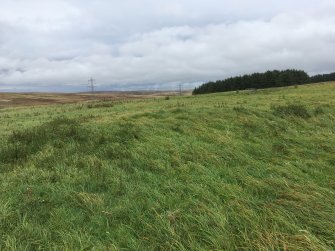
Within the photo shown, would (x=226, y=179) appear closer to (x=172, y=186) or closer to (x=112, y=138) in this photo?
(x=172, y=186)

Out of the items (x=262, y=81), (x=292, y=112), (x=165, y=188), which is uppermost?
(x=262, y=81)

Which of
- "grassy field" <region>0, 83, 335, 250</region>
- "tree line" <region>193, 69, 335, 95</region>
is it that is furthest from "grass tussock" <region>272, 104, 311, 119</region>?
"tree line" <region>193, 69, 335, 95</region>

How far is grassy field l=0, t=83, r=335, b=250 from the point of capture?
17.7 ft

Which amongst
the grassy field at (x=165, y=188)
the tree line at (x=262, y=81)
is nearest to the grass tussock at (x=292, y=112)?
the grassy field at (x=165, y=188)

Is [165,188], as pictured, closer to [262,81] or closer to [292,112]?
[292,112]

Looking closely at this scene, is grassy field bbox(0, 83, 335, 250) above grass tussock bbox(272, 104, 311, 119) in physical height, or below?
below

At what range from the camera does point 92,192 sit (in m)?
7.34

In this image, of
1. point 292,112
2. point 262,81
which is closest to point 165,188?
point 292,112

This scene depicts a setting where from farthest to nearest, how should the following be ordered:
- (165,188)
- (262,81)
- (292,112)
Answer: (262,81)
(292,112)
(165,188)

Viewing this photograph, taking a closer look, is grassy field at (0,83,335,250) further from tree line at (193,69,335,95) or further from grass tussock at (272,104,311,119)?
tree line at (193,69,335,95)

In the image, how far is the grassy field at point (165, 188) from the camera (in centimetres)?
538

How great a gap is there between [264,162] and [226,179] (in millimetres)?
2134

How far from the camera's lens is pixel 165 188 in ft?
24.2

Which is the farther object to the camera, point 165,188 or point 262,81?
point 262,81
